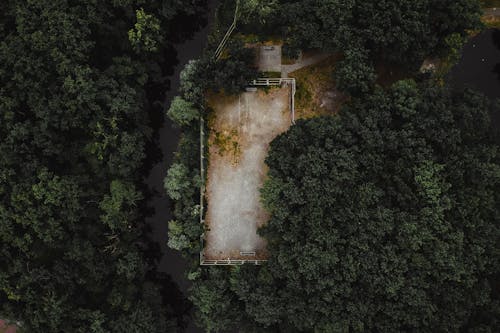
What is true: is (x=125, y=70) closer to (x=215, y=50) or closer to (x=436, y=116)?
(x=215, y=50)

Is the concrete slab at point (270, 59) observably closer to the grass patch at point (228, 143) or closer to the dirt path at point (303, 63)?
the dirt path at point (303, 63)

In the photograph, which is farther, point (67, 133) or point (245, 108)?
point (245, 108)

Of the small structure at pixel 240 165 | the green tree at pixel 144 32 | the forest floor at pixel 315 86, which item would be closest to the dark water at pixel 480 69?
the forest floor at pixel 315 86

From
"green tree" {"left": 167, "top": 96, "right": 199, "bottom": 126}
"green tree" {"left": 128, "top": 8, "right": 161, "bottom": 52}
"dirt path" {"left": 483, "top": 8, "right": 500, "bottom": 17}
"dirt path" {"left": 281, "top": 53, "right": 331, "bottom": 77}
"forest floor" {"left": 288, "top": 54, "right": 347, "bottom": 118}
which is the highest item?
"dirt path" {"left": 483, "top": 8, "right": 500, "bottom": 17}

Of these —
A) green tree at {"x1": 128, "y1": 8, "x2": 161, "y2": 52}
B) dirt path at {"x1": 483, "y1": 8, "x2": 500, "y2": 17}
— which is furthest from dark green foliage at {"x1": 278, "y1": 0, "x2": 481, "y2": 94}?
green tree at {"x1": 128, "y1": 8, "x2": 161, "y2": 52}

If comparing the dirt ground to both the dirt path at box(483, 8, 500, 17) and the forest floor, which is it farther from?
the dirt path at box(483, 8, 500, 17)

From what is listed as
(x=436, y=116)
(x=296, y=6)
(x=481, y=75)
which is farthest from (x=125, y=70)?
(x=481, y=75)
